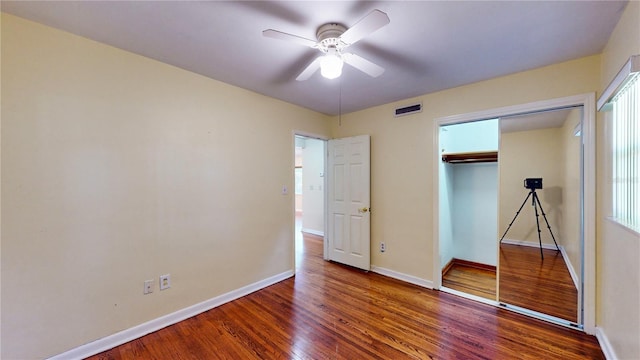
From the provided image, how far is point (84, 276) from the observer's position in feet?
6.03

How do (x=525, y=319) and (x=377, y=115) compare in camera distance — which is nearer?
(x=525, y=319)

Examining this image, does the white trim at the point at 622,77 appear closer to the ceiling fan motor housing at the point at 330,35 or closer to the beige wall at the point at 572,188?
the beige wall at the point at 572,188

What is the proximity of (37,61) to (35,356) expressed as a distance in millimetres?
2006

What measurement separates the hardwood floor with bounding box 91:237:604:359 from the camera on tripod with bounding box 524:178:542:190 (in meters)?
1.34

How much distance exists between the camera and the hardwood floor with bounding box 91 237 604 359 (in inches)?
73.1

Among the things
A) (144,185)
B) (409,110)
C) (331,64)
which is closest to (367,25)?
(331,64)

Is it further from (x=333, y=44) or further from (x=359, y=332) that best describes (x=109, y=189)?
(x=359, y=332)

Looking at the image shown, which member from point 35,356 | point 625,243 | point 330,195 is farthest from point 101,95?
point 625,243

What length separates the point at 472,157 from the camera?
3.12 m

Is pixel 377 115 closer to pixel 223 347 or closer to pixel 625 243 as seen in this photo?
pixel 625 243

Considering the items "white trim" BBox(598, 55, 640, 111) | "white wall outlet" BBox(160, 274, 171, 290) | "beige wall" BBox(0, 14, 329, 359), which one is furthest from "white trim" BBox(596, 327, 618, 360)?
"white wall outlet" BBox(160, 274, 171, 290)

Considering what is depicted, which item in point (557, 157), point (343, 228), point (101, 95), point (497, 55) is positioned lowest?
point (343, 228)

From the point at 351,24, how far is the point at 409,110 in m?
1.73

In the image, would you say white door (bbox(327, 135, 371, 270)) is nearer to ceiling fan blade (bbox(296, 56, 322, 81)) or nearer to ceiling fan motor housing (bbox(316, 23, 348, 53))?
ceiling fan blade (bbox(296, 56, 322, 81))
